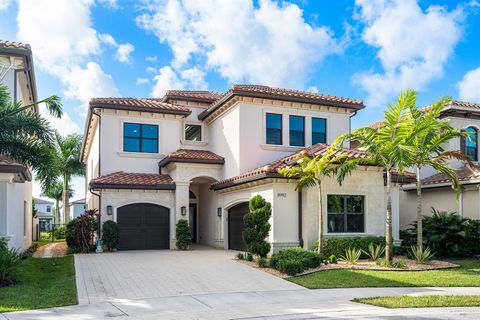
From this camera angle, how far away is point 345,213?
17547 mm

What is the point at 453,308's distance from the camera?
365 inches

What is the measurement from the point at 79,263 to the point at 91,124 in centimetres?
1109

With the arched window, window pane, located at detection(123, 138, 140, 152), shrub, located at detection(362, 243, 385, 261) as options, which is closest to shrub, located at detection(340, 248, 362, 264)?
shrub, located at detection(362, 243, 385, 261)

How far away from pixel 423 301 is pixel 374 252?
6.50 meters

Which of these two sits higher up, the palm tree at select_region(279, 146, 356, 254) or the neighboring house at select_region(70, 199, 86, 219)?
the palm tree at select_region(279, 146, 356, 254)

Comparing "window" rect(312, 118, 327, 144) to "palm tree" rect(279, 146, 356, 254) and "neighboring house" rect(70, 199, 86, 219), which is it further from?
"neighboring house" rect(70, 199, 86, 219)

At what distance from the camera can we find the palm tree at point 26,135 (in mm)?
13867

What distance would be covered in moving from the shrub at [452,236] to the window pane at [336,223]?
3.81 m

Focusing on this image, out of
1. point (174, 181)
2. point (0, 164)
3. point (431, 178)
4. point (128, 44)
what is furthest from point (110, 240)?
point (431, 178)

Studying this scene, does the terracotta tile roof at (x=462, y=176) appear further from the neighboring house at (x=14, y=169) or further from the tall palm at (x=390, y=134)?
the neighboring house at (x=14, y=169)

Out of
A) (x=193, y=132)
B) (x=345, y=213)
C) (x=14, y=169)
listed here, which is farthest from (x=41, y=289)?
(x=193, y=132)

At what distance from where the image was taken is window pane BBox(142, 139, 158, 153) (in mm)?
22672

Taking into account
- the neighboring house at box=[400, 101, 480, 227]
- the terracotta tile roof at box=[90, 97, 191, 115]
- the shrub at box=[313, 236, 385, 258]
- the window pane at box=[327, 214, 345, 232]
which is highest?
the terracotta tile roof at box=[90, 97, 191, 115]

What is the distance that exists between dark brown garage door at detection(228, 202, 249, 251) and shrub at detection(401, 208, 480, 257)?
766 cm
